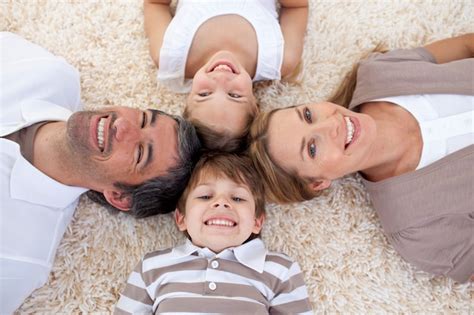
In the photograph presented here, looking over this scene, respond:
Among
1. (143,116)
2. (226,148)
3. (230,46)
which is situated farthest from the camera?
(230,46)

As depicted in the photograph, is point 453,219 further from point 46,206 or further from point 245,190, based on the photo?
point 46,206

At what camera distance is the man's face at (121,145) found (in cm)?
112

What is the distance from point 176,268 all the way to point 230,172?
11.0 inches

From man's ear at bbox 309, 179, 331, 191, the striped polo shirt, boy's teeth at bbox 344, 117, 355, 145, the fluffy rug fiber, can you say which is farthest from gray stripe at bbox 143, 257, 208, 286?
boy's teeth at bbox 344, 117, 355, 145

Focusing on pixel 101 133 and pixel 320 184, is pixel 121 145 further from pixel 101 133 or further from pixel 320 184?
pixel 320 184

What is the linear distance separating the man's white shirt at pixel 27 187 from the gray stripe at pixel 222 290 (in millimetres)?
344

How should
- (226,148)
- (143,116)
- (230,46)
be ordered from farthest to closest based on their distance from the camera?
1. (230,46)
2. (226,148)
3. (143,116)

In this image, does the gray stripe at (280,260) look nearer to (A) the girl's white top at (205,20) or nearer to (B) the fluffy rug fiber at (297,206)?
(B) the fluffy rug fiber at (297,206)

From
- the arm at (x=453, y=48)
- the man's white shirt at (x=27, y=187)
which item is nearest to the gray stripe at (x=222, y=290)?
the man's white shirt at (x=27, y=187)

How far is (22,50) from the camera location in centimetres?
136

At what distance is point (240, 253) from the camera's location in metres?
1.21

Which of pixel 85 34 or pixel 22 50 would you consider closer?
pixel 22 50

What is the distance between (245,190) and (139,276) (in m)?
0.36

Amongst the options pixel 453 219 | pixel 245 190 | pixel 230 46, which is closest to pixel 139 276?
pixel 245 190
